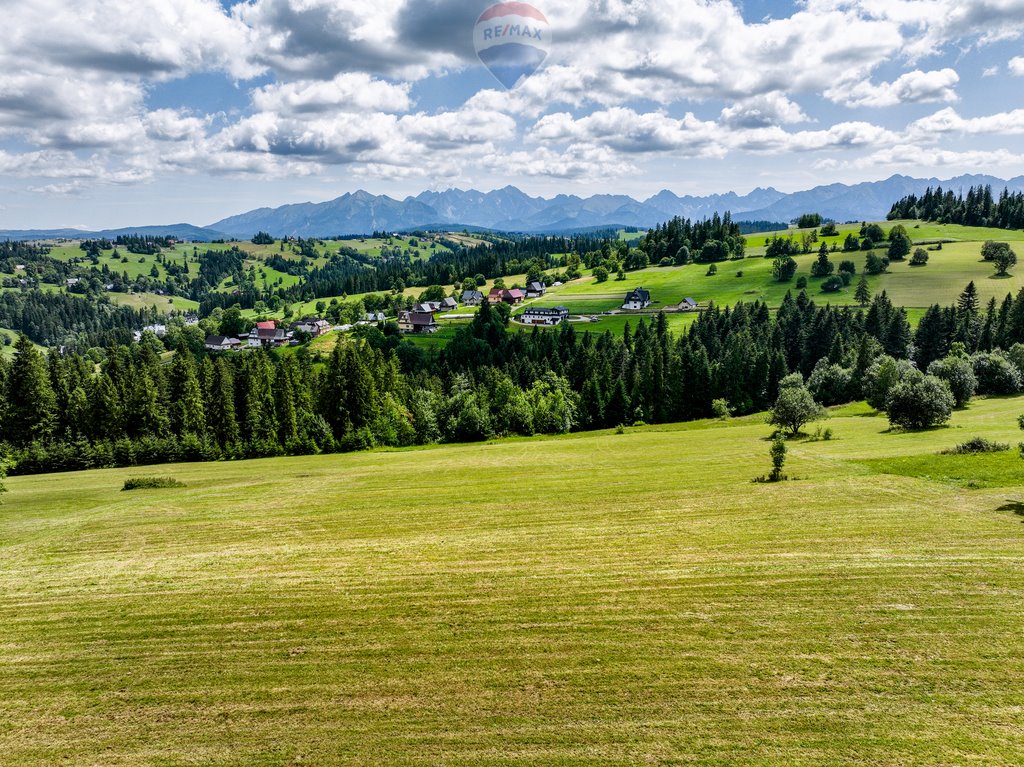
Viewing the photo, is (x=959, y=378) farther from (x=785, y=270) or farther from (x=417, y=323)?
(x=417, y=323)

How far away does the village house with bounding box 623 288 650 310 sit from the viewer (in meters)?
176

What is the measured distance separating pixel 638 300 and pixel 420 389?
102 m

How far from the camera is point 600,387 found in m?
96.4

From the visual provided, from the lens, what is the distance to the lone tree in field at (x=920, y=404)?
188 ft

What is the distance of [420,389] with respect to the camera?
95.8 m

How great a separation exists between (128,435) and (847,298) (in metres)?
165

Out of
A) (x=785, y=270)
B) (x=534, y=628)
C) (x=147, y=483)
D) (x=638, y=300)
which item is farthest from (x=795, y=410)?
(x=785, y=270)

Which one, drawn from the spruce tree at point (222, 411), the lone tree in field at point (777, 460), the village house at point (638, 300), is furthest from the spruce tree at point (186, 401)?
the village house at point (638, 300)

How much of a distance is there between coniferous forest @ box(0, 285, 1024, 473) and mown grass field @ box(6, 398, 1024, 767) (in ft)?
109

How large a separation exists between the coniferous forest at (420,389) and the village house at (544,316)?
153 feet

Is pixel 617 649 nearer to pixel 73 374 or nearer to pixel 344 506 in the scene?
pixel 344 506

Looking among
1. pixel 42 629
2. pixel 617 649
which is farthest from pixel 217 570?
pixel 617 649

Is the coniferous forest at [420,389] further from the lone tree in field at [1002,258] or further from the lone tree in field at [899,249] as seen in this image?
the lone tree in field at [899,249]

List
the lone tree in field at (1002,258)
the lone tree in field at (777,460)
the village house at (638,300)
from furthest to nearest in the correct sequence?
the village house at (638,300)
the lone tree in field at (1002,258)
the lone tree in field at (777,460)
